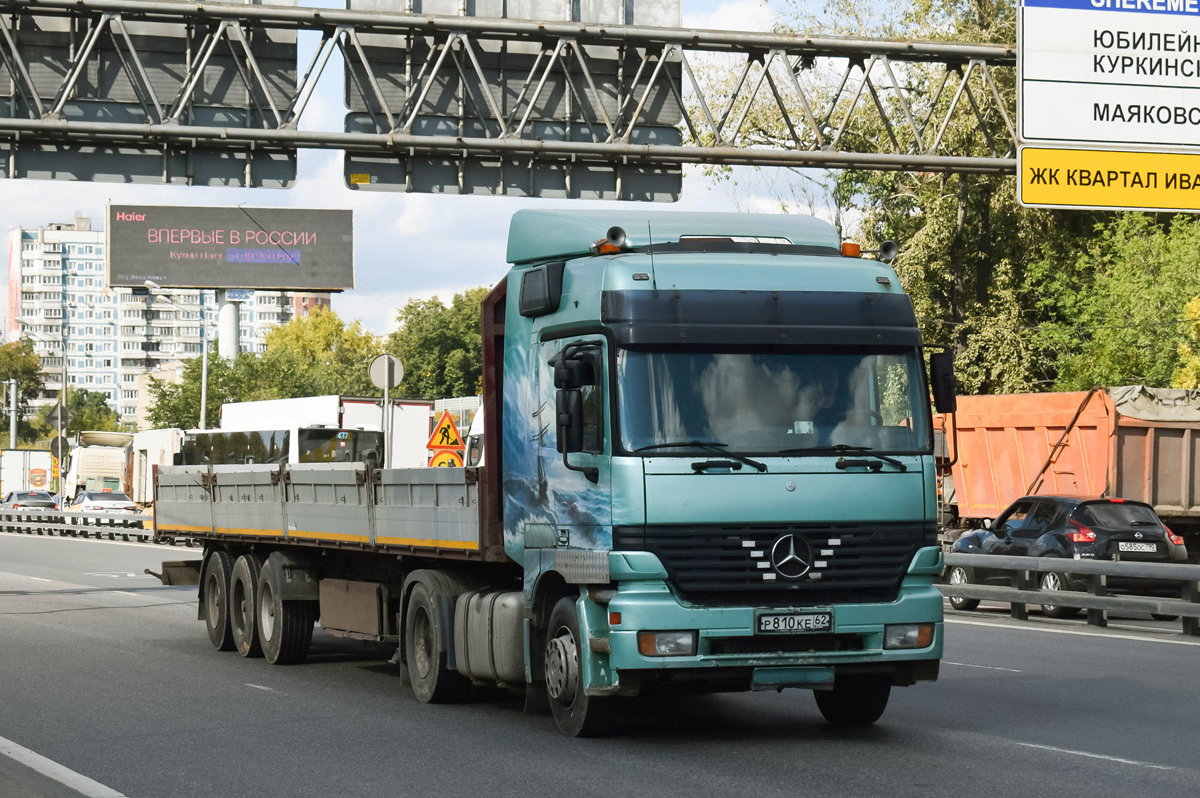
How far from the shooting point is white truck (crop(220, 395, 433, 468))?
4062 cm

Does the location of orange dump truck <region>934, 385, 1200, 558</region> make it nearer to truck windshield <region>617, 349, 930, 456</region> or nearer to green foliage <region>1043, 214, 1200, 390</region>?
green foliage <region>1043, 214, 1200, 390</region>

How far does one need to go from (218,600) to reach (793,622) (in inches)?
360

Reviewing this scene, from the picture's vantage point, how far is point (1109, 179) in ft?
72.3

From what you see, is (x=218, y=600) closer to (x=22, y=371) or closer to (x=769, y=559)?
(x=769, y=559)

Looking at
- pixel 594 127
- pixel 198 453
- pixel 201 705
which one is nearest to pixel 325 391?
pixel 198 453

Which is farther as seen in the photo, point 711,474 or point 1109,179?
point 1109,179

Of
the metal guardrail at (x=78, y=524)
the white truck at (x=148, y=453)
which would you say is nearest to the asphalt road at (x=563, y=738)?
the metal guardrail at (x=78, y=524)

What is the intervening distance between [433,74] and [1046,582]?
377 inches

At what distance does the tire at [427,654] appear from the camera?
12461mm

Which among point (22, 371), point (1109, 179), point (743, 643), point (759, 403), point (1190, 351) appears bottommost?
point (743, 643)

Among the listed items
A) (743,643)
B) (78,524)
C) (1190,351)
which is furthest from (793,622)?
(78,524)

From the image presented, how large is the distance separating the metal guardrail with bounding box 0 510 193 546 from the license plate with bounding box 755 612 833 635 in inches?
1477

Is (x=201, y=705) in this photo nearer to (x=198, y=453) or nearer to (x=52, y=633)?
(x=52, y=633)

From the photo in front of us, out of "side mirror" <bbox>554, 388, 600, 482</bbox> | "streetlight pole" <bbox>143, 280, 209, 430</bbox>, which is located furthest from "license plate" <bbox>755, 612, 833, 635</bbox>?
"streetlight pole" <bbox>143, 280, 209, 430</bbox>
